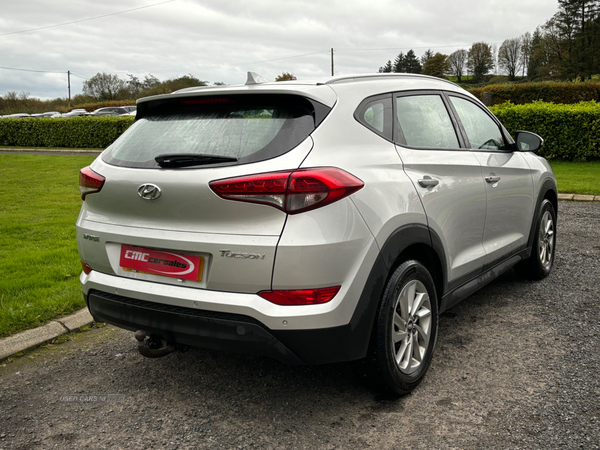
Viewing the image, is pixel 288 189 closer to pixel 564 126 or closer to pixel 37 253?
pixel 37 253

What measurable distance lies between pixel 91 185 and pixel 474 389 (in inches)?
94.3

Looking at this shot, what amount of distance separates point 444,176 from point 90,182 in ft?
6.70

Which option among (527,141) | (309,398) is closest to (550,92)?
(527,141)

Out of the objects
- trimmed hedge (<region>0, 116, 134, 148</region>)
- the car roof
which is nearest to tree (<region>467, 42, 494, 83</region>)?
trimmed hedge (<region>0, 116, 134, 148</region>)

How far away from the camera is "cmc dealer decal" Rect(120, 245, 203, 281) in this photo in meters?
2.57

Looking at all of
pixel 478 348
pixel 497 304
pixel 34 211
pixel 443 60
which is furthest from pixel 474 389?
pixel 443 60

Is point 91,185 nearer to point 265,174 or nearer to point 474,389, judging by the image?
point 265,174

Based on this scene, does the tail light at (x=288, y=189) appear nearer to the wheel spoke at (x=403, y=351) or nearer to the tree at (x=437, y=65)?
the wheel spoke at (x=403, y=351)

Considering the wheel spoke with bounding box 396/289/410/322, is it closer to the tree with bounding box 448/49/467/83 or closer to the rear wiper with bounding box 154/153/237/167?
the rear wiper with bounding box 154/153/237/167

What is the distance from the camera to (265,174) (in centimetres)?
242

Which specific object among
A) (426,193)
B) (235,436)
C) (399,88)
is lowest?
(235,436)

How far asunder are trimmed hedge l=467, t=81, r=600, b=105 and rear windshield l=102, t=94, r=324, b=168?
1176 inches

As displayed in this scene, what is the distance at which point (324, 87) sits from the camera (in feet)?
9.18

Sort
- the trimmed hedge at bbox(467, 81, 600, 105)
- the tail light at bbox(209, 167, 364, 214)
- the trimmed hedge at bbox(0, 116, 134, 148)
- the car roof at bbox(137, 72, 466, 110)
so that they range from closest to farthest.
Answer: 1. the tail light at bbox(209, 167, 364, 214)
2. the car roof at bbox(137, 72, 466, 110)
3. the trimmed hedge at bbox(0, 116, 134, 148)
4. the trimmed hedge at bbox(467, 81, 600, 105)
